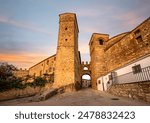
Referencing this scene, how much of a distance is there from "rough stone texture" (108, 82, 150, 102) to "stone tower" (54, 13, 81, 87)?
708 centimetres

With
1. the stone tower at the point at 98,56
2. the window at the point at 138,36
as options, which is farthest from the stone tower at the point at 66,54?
the window at the point at 138,36

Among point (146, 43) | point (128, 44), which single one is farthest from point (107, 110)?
point (128, 44)

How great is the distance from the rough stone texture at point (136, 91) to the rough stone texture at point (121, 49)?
2476mm

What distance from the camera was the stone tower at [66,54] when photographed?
13.8m

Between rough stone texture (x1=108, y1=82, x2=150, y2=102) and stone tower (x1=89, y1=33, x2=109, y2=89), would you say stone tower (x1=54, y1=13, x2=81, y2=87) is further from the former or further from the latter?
rough stone texture (x1=108, y1=82, x2=150, y2=102)

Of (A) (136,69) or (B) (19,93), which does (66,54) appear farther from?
(A) (136,69)

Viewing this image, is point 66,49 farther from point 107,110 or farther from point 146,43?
point 107,110

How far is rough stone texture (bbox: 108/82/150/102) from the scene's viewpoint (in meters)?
5.46

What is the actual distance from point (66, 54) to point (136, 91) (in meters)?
10.3

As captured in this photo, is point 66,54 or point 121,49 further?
point 66,54

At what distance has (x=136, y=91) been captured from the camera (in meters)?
6.29

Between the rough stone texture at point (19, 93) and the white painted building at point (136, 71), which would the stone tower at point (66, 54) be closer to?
the rough stone texture at point (19, 93)

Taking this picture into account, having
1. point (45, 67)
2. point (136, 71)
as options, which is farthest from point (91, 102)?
point (45, 67)

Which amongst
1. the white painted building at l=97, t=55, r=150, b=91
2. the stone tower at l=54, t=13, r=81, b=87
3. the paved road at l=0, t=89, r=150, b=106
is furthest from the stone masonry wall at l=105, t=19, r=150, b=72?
the paved road at l=0, t=89, r=150, b=106
